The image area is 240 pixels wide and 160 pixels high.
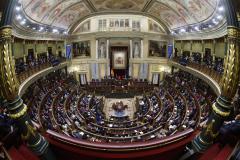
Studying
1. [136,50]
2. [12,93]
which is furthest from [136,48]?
[12,93]

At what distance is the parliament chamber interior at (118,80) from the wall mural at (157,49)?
16 centimetres

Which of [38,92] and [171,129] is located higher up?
[38,92]

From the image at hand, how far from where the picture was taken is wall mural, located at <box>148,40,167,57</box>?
29.8 meters

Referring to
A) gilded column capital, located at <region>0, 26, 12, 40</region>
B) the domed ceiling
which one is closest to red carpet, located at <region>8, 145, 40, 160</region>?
gilded column capital, located at <region>0, 26, 12, 40</region>

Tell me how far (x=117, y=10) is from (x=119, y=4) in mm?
2331

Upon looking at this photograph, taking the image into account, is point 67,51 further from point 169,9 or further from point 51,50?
point 169,9

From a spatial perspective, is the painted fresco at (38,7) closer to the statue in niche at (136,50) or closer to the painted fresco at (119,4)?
the painted fresco at (119,4)

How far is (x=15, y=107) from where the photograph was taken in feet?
9.82

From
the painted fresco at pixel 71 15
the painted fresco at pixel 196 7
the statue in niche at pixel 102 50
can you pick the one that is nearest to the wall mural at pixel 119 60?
the statue in niche at pixel 102 50

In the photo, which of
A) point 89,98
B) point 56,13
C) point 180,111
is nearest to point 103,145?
point 180,111

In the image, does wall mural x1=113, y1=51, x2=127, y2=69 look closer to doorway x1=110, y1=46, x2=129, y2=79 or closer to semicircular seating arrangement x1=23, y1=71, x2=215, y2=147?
doorway x1=110, y1=46, x2=129, y2=79

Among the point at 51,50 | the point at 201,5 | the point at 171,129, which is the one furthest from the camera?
the point at 51,50

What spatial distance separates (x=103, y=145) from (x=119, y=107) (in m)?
17.1

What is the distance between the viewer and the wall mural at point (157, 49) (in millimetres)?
29766
